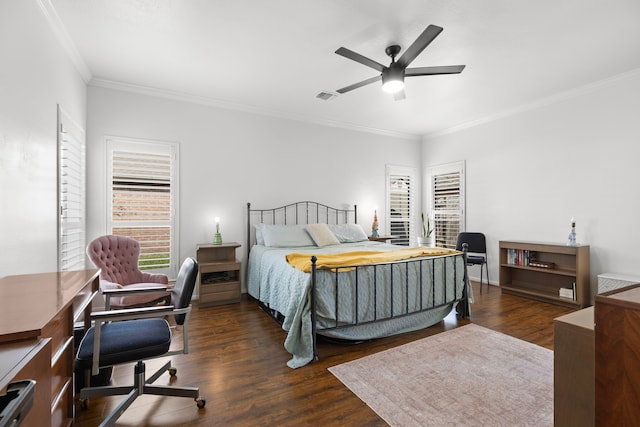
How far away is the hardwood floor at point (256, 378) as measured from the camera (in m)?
1.85

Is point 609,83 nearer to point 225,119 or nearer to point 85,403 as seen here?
point 225,119

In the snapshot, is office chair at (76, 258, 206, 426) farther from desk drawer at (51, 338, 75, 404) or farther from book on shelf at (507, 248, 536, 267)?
book on shelf at (507, 248, 536, 267)

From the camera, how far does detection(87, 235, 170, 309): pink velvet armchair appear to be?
10.0 ft

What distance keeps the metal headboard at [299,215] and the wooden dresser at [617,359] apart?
13.7 feet

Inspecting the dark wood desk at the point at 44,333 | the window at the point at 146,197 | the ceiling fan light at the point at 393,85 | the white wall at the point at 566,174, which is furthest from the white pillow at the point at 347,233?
the dark wood desk at the point at 44,333

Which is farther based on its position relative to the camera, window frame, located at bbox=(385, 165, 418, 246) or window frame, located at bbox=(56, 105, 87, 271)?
window frame, located at bbox=(385, 165, 418, 246)

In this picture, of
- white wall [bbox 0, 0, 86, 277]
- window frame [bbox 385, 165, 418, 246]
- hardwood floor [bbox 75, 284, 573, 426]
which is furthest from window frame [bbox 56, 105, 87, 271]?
window frame [bbox 385, 165, 418, 246]

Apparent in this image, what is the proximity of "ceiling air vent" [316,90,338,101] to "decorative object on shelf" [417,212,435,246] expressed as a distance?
127 inches

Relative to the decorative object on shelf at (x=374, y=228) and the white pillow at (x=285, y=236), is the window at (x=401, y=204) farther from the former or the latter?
the white pillow at (x=285, y=236)

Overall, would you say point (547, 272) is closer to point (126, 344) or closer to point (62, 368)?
point (126, 344)

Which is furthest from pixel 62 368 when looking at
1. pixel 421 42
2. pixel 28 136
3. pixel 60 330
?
pixel 421 42

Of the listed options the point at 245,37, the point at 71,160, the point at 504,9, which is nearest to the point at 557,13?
the point at 504,9

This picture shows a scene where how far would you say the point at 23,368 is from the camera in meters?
0.86

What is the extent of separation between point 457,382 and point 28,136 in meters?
3.47
